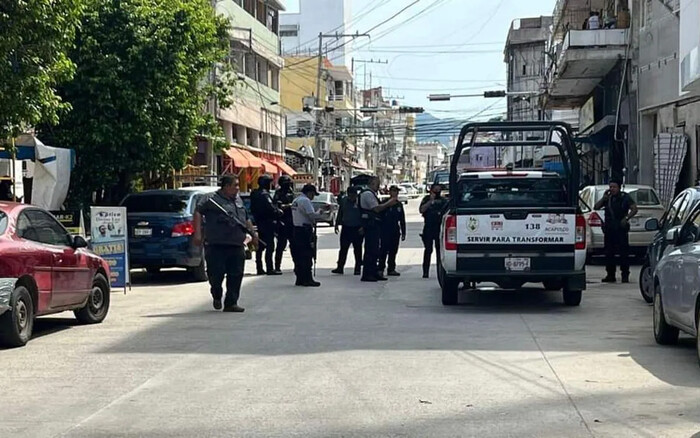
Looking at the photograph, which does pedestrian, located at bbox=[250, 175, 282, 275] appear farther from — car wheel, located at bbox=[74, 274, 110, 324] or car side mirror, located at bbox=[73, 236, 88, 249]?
car side mirror, located at bbox=[73, 236, 88, 249]

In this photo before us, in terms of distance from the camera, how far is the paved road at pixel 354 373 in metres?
6.89

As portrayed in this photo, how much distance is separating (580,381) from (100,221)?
9.41 metres

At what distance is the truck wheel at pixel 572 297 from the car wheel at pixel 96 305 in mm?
6251

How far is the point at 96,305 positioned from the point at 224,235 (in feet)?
6.16

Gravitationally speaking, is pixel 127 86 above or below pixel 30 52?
above

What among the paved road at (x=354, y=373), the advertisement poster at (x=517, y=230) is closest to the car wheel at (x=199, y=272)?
the paved road at (x=354, y=373)

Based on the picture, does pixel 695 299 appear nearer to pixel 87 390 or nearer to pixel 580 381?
pixel 580 381

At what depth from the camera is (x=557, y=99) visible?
40500mm

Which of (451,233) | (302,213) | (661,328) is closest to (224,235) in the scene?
(451,233)

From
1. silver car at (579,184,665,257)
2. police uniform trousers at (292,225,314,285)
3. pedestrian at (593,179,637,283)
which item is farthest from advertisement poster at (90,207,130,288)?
silver car at (579,184,665,257)

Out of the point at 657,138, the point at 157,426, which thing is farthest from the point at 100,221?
Answer: the point at 657,138

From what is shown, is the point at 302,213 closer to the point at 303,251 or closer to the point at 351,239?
the point at 303,251

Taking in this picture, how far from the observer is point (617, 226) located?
1678 centimetres

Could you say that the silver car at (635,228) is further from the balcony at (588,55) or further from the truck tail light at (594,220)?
the balcony at (588,55)
